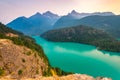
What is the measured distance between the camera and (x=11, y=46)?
47.2 m

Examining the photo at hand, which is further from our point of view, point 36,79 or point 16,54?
point 16,54

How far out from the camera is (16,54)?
46.2 m

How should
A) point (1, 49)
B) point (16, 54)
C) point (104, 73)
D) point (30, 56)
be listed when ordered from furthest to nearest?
point (104, 73) → point (30, 56) → point (16, 54) → point (1, 49)

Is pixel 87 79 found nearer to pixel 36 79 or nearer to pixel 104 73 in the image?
pixel 36 79

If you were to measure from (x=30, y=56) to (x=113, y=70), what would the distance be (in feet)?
183

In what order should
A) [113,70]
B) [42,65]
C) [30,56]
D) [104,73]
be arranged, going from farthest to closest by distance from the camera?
1. [113,70]
2. [104,73]
3. [42,65]
4. [30,56]

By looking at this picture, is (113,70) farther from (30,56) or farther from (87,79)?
(87,79)

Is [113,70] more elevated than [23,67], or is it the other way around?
[23,67]

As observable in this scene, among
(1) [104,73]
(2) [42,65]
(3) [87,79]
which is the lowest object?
→ (1) [104,73]

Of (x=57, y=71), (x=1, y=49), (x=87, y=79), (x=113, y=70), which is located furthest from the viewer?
(x=113, y=70)

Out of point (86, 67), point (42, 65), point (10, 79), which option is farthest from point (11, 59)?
point (86, 67)

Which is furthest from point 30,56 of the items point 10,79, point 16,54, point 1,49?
point 10,79

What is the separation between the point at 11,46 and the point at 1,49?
4.02m

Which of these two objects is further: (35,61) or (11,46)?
(35,61)
